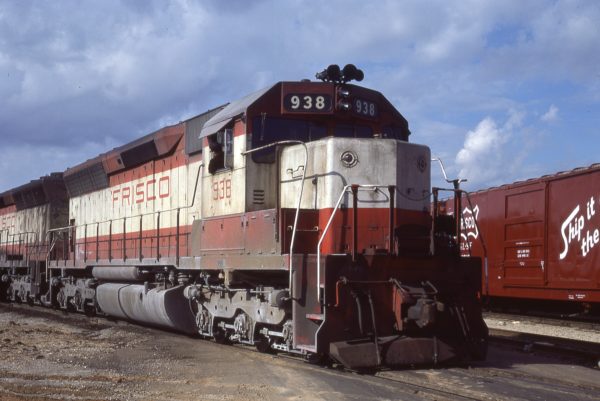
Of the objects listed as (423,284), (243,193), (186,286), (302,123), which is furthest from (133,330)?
(423,284)

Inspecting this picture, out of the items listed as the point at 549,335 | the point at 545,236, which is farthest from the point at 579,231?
the point at 549,335

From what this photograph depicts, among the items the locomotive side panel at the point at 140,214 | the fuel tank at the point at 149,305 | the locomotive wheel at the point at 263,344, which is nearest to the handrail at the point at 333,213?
the locomotive wheel at the point at 263,344

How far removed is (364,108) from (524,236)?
23.9ft

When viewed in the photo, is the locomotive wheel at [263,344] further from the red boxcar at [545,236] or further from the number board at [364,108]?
the red boxcar at [545,236]

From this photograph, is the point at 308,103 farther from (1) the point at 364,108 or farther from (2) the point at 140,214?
(2) the point at 140,214

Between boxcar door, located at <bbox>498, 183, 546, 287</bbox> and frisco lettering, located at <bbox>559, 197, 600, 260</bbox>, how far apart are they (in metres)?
0.64

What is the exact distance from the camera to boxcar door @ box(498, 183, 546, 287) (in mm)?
14672

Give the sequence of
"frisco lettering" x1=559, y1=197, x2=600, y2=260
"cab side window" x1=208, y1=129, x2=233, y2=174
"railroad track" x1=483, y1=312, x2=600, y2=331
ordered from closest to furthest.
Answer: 1. "cab side window" x1=208, y1=129, x2=233, y2=174
2. "frisco lettering" x1=559, y1=197, x2=600, y2=260
3. "railroad track" x1=483, y1=312, x2=600, y2=331

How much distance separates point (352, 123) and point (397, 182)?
125 cm

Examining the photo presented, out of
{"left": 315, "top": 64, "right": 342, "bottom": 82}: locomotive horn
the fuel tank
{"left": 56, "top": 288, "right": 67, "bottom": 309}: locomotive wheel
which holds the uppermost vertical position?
{"left": 315, "top": 64, "right": 342, "bottom": 82}: locomotive horn

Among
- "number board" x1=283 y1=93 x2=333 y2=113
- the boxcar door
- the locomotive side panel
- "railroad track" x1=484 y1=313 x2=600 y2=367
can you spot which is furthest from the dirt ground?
the boxcar door

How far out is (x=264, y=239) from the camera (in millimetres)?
8758

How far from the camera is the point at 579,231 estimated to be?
1352 centimetres

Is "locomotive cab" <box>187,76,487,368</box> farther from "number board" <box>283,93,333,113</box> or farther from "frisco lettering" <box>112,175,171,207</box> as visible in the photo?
"frisco lettering" <box>112,175,171,207</box>
